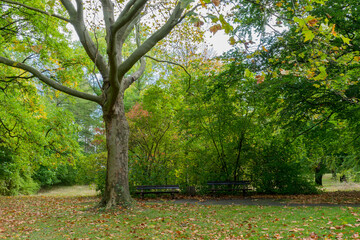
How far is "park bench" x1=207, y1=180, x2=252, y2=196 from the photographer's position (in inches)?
485

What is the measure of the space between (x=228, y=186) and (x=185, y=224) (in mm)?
6981

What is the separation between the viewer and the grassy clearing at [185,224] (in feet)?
17.4

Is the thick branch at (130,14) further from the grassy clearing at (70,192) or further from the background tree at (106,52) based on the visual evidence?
the grassy clearing at (70,192)

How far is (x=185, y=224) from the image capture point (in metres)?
6.38

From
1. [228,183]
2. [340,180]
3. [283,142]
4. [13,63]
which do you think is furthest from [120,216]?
[340,180]

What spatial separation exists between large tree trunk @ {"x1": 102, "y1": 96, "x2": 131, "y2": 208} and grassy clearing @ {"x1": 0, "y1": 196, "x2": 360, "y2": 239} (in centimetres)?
47

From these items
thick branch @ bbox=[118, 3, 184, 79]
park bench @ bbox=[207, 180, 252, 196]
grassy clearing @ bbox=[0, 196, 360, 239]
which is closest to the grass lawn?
grassy clearing @ bbox=[0, 196, 360, 239]

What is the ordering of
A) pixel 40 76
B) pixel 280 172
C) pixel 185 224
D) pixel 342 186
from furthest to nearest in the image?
1. pixel 342 186
2. pixel 280 172
3. pixel 40 76
4. pixel 185 224

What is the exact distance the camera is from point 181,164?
45.4 ft

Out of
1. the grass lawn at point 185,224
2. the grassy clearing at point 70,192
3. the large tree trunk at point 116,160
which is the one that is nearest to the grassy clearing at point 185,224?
the grass lawn at point 185,224

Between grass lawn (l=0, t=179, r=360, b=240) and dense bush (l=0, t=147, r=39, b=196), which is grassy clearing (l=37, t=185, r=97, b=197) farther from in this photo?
grass lawn (l=0, t=179, r=360, b=240)

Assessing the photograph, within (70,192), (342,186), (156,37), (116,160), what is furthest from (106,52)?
(342,186)

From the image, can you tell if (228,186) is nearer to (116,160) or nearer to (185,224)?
(116,160)

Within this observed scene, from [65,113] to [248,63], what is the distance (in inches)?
334
